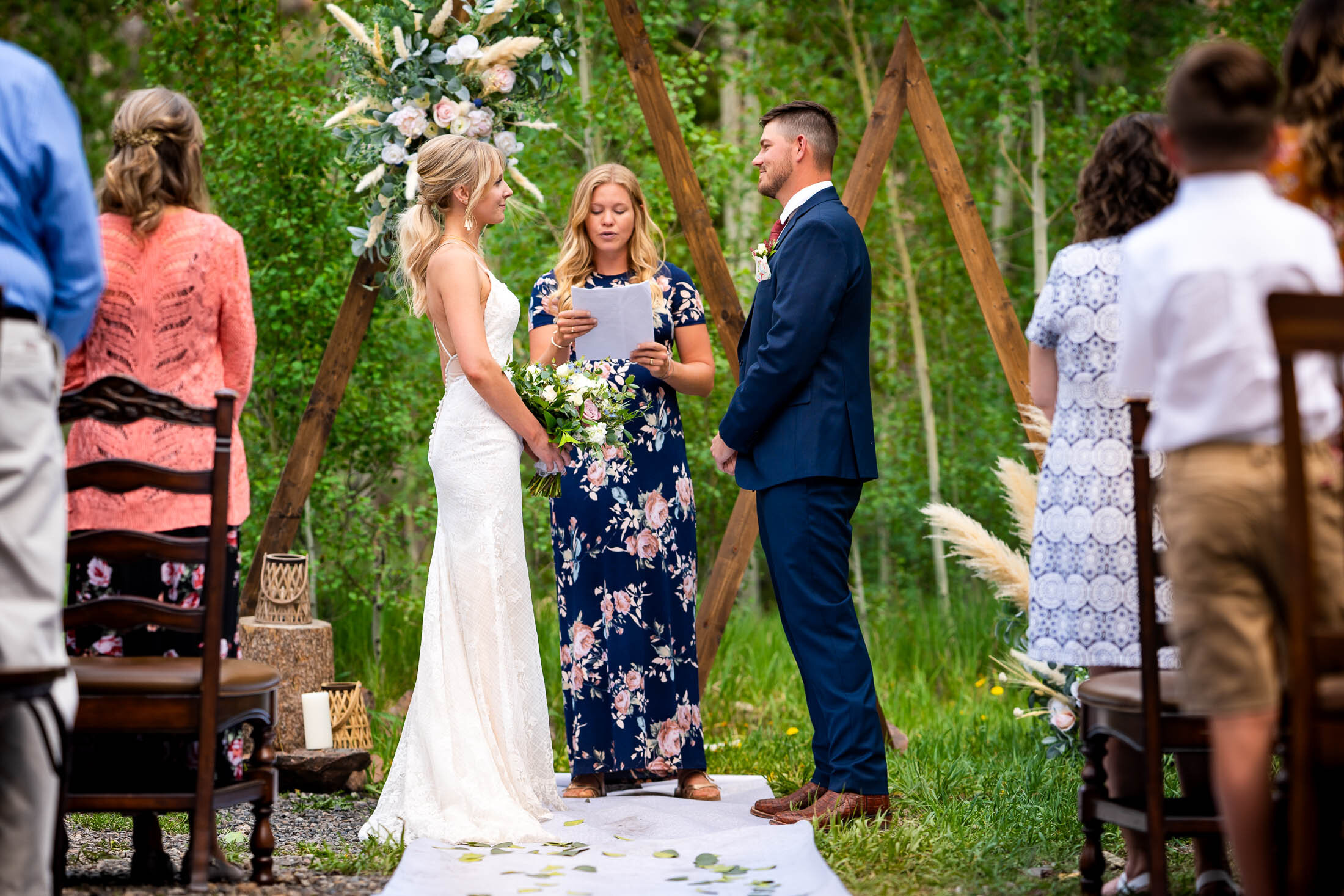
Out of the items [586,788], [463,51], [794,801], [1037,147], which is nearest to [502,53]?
[463,51]

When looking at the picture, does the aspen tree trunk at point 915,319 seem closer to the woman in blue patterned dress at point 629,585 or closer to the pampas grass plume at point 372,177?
the woman in blue patterned dress at point 629,585

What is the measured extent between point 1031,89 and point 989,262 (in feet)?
9.27

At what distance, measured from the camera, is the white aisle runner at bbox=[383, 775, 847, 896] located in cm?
322

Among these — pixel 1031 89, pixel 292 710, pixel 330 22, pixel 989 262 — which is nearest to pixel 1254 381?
pixel 989 262

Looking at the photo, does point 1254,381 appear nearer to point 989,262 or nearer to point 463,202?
point 463,202

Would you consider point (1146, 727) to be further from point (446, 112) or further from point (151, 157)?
point (446, 112)

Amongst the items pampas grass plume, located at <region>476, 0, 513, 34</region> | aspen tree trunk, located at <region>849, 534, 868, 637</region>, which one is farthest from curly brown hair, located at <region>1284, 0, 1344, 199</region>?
aspen tree trunk, located at <region>849, 534, 868, 637</region>

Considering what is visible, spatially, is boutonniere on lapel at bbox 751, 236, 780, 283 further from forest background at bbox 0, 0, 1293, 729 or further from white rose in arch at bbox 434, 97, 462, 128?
forest background at bbox 0, 0, 1293, 729

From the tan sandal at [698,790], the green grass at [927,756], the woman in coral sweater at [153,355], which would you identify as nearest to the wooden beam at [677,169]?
the tan sandal at [698,790]

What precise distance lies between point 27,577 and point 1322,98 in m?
2.46

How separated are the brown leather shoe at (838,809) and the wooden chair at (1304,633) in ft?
6.15

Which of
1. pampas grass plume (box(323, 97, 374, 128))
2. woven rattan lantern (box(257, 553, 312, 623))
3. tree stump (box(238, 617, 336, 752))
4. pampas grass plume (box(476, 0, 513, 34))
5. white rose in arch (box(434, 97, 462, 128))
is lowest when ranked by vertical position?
tree stump (box(238, 617, 336, 752))

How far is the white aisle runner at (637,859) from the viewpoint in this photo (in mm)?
3217

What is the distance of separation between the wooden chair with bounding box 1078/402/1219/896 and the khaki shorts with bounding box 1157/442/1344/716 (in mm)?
565
